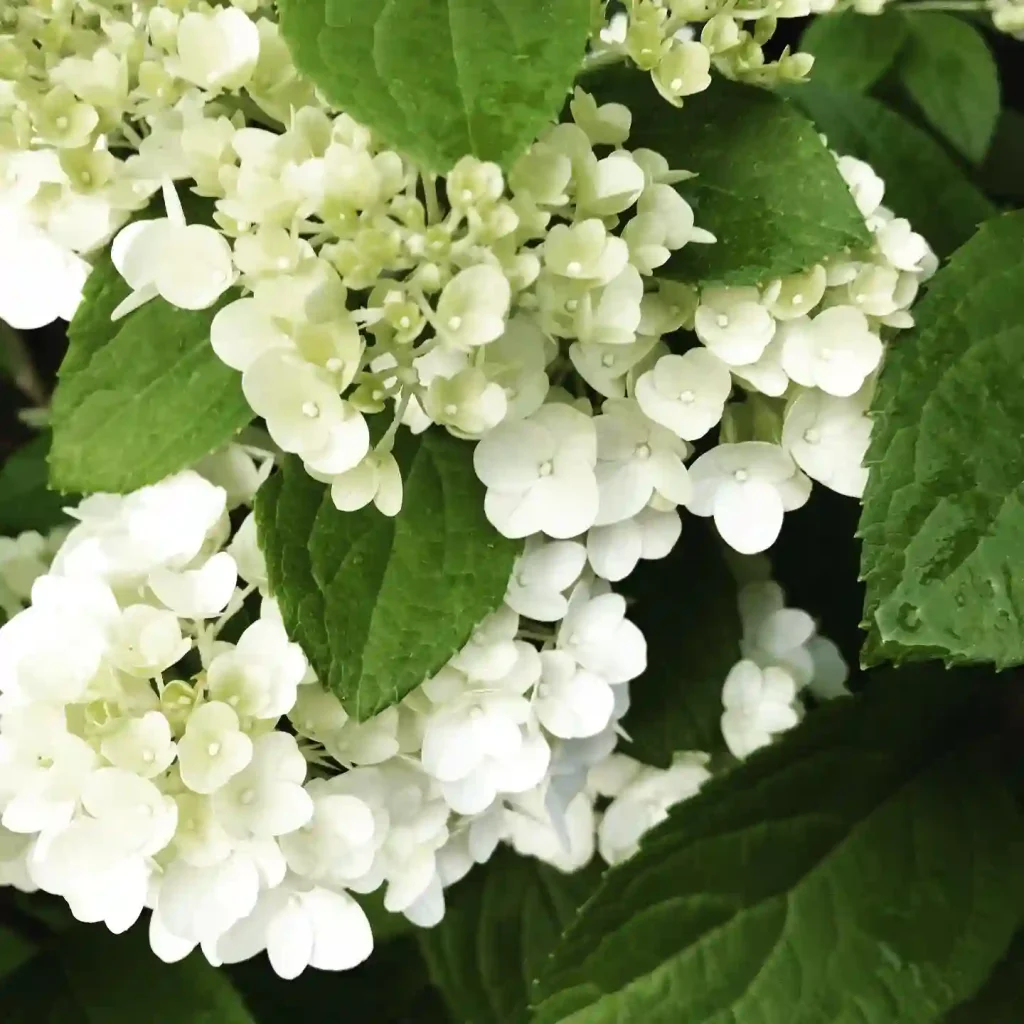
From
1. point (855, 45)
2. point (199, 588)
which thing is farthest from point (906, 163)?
point (199, 588)

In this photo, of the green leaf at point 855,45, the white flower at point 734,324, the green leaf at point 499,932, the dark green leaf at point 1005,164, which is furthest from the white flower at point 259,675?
the dark green leaf at point 1005,164

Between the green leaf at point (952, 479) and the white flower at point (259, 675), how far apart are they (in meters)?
0.23

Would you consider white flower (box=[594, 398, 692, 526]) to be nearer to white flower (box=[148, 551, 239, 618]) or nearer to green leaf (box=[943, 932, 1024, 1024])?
white flower (box=[148, 551, 239, 618])

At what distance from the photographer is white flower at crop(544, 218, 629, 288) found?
1.30 feet

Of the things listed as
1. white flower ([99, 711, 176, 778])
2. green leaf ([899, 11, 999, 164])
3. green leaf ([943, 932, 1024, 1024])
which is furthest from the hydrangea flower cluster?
green leaf ([899, 11, 999, 164])

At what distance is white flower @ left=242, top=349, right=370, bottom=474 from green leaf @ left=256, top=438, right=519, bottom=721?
42 millimetres

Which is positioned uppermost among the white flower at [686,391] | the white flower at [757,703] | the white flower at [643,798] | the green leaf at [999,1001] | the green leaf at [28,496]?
the white flower at [686,391]

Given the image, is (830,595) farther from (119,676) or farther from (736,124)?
(119,676)

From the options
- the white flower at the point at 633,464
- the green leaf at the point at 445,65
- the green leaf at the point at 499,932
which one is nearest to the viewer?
the green leaf at the point at 445,65

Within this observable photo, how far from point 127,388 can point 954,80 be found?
516mm

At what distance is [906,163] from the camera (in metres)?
0.60

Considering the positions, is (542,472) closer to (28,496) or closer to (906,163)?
(906,163)

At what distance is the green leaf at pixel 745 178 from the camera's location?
442 millimetres

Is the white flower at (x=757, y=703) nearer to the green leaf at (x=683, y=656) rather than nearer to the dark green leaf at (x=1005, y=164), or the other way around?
the green leaf at (x=683, y=656)
